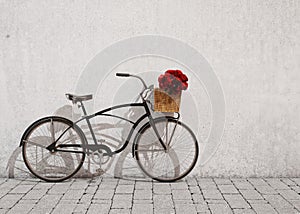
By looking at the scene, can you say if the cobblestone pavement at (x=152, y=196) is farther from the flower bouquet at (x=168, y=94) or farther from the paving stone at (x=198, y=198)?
the flower bouquet at (x=168, y=94)

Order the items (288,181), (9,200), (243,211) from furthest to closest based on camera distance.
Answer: (288,181) < (9,200) < (243,211)

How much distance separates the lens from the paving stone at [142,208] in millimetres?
3926

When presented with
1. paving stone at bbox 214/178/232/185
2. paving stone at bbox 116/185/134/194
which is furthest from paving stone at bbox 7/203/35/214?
paving stone at bbox 214/178/232/185

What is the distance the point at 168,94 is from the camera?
460 cm

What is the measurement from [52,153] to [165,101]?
1597 mm

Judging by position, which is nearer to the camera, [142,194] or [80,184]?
[142,194]

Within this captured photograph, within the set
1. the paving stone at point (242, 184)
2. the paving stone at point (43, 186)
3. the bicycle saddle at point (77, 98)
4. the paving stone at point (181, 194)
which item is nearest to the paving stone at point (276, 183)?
→ the paving stone at point (242, 184)

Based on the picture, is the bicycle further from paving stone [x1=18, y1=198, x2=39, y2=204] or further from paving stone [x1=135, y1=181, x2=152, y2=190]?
paving stone [x1=18, y1=198, x2=39, y2=204]

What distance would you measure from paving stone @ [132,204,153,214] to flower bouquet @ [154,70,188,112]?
45.4 inches

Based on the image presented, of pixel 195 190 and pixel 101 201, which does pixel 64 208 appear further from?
pixel 195 190

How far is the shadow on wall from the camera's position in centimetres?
505

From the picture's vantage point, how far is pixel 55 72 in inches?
197

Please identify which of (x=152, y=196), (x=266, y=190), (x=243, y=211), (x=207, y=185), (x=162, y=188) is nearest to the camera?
(x=243, y=211)

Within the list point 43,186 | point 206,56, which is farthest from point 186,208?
point 206,56
